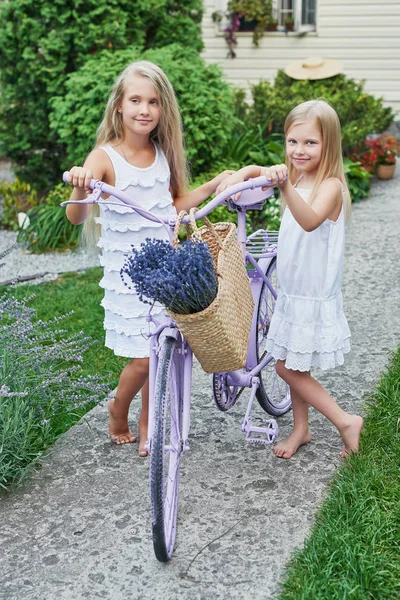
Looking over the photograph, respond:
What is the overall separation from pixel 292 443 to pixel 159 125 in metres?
1.44

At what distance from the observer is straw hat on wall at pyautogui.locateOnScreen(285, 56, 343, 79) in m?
10.2

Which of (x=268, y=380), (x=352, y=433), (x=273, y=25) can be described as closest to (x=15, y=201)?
(x=268, y=380)

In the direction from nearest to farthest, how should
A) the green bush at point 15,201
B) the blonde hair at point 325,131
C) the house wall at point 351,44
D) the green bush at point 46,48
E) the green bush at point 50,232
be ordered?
1. the blonde hair at point 325,131
2. the green bush at point 50,232
3. the green bush at point 46,48
4. the green bush at point 15,201
5. the house wall at point 351,44

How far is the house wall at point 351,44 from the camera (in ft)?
37.5

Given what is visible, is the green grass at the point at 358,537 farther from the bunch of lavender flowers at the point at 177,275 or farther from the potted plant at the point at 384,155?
the potted plant at the point at 384,155

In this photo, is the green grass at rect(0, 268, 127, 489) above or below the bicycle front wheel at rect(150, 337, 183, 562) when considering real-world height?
below

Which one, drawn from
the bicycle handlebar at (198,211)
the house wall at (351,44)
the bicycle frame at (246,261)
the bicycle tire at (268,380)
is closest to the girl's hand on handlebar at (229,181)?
the bicycle frame at (246,261)

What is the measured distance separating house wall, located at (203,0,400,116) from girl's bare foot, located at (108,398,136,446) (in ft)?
28.8

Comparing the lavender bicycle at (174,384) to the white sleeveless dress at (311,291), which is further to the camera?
the white sleeveless dress at (311,291)

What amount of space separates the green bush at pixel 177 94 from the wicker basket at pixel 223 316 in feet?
12.8

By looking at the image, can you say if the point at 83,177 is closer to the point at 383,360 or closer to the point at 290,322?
the point at 290,322

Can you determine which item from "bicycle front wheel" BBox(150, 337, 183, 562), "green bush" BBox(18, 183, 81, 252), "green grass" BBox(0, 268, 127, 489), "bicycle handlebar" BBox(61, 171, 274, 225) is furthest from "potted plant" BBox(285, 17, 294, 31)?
"bicycle front wheel" BBox(150, 337, 183, 562)

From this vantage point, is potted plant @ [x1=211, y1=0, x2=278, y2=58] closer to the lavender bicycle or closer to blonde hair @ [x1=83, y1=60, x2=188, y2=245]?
blonde hair @ [x1=83, y1=60, x2=188, y2=245]

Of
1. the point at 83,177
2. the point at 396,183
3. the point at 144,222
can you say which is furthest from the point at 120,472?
the point at 396,183
